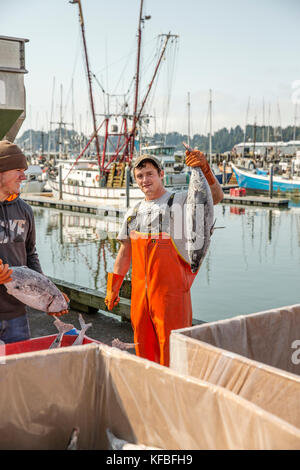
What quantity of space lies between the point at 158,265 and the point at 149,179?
524mm

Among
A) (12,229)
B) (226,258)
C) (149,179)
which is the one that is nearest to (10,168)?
(12,229)

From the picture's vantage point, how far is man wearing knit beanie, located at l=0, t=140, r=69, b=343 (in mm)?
2596

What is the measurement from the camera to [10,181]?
2.61 m

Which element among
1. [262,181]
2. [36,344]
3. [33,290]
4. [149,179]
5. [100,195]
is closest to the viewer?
[33,290]

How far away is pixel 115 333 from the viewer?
5391 mm

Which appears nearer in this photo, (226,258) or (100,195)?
(226,258)

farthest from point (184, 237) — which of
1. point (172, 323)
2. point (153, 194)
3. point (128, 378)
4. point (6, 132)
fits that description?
point (6, 132)

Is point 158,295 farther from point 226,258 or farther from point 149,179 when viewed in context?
point 226,258

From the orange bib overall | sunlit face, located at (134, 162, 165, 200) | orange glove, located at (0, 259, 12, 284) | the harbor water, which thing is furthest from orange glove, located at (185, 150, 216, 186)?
the harbor water

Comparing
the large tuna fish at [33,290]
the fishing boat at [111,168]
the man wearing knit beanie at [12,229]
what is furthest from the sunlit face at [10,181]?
the fishing boat at [111,168]

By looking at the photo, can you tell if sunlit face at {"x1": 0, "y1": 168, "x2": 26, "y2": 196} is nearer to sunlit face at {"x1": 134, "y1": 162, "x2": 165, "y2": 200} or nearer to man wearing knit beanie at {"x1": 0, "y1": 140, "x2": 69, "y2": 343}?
man wearing knit beanie at {"x1": 0, "y1": 140, "x2": 69, "y2": 343}

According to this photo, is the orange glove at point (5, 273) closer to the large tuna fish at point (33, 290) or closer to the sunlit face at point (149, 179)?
the large tuna fish at point (33, 290)

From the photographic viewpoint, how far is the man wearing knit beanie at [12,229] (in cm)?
260
